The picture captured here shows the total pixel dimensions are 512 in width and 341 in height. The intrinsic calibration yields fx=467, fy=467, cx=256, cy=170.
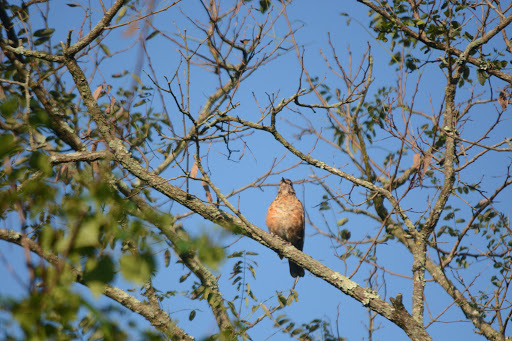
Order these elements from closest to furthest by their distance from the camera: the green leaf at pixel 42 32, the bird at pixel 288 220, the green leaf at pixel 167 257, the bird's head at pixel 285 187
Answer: the green leaf at pixel 42 32 → the green leaf at pixel 167 257 → the bird at pixel 288 220 → the bird's head at pixel 285 187

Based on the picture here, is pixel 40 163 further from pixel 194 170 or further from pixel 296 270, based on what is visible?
pixel 296 270

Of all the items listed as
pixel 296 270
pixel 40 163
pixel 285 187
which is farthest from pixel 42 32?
pixel 40 163

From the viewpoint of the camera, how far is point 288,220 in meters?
5.76

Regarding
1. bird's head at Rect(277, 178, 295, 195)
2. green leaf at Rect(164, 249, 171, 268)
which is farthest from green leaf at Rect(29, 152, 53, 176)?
bird's head at Rect(277, 178, 295, 195)

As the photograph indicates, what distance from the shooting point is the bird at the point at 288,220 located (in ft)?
18.8

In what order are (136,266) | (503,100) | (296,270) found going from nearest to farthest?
(136,266) → (503,100) → (296,270)

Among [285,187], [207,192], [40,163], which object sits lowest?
[40,163]

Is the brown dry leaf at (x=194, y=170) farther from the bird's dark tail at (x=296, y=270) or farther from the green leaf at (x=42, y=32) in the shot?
the bird's dark tail at (x=296, y=270)

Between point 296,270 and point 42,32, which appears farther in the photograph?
point 296,270

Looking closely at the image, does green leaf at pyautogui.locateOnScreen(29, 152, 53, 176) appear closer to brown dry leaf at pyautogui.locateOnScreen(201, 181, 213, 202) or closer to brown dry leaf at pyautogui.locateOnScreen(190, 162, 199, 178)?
brown dry leaf at pyautogui.locateOnScreen(190, 162, 199, 178)

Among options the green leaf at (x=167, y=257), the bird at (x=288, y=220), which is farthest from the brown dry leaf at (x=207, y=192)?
the bird at (x=288, y=220)

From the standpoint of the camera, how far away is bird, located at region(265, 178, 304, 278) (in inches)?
226

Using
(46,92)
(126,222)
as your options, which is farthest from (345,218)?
(126,222)

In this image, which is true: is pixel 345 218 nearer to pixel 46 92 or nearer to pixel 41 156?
pixel 46 92
